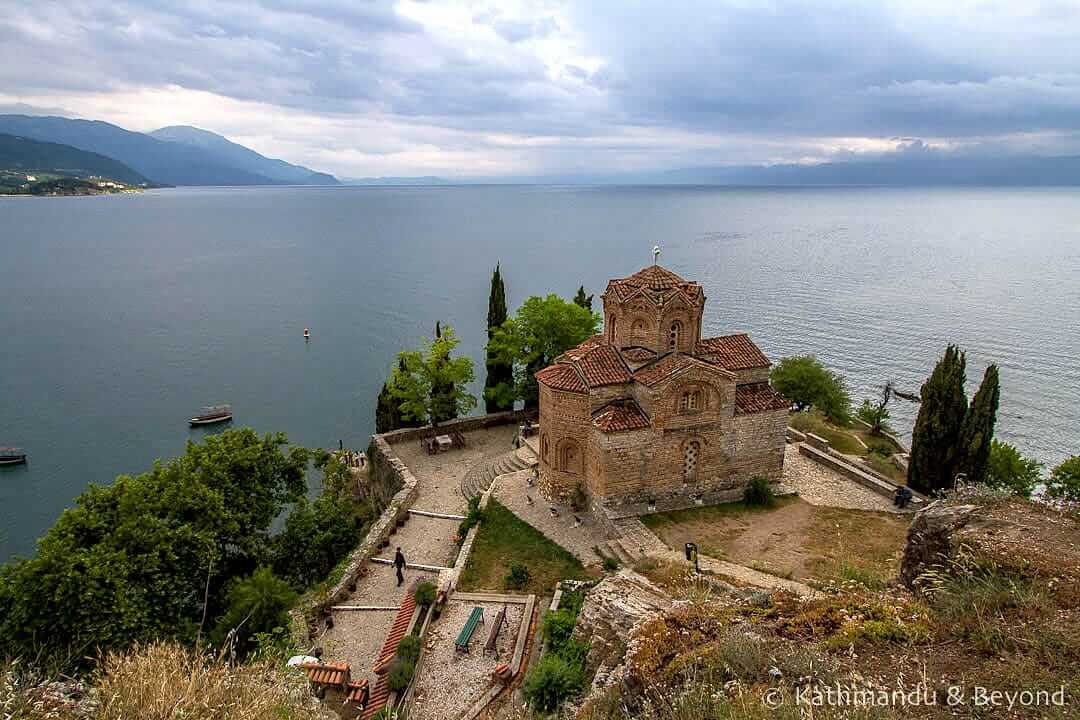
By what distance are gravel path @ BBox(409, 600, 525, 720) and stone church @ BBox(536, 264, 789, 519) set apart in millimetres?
6184

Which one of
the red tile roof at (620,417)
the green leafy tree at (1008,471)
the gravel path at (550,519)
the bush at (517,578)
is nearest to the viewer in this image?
the bush at (517,578)

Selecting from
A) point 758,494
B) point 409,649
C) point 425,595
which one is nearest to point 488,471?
point 425,595

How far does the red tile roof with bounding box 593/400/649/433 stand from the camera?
869 inches

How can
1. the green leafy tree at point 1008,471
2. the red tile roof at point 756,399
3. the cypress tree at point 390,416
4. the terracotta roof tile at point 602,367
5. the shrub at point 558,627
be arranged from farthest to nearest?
the cypress tree at point 390,416 < the green leafy tree at point 1008,471 < the red tile roof at point 756,399 < the terracotta roof tile at point 602,367 < the shrub at point 558,627

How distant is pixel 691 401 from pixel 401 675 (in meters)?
13.2

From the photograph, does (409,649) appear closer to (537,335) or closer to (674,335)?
(674,335)

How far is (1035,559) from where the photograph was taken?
947cm

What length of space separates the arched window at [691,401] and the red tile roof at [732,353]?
1.74m

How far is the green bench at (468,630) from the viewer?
658 inches

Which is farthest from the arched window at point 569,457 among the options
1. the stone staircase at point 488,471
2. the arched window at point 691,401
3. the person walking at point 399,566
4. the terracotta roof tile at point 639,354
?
the person walking at point 399,566

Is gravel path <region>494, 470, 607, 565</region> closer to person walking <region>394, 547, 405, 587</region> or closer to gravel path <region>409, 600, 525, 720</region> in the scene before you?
gravel path <region>409, 600, 525, 720</region>

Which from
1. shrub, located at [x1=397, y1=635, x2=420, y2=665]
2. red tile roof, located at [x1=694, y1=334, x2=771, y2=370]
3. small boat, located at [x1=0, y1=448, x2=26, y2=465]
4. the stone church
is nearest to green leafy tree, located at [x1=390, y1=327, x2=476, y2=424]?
the stone church

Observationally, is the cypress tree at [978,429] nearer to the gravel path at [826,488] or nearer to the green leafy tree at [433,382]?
the gravel path at [826,488]

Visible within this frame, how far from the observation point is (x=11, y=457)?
4022 centimetres
